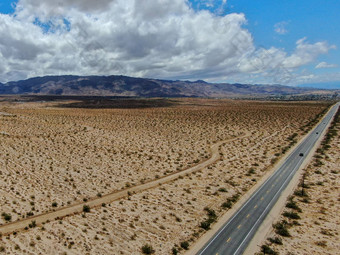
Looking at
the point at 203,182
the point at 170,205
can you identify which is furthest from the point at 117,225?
the point at 203,182

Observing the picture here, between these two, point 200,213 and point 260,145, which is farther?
point 260,145

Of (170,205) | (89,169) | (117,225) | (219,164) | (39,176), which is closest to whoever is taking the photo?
(117,225)

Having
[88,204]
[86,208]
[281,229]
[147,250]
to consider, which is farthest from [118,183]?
[281,229]

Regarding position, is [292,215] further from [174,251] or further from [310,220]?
[174,251]

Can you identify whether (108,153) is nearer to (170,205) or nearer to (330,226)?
(170,205)

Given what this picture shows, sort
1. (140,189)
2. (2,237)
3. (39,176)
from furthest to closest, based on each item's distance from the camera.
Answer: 1. (39,176)
2. (140,189)
3. (2,237)

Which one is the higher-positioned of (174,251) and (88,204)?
(88,204)
